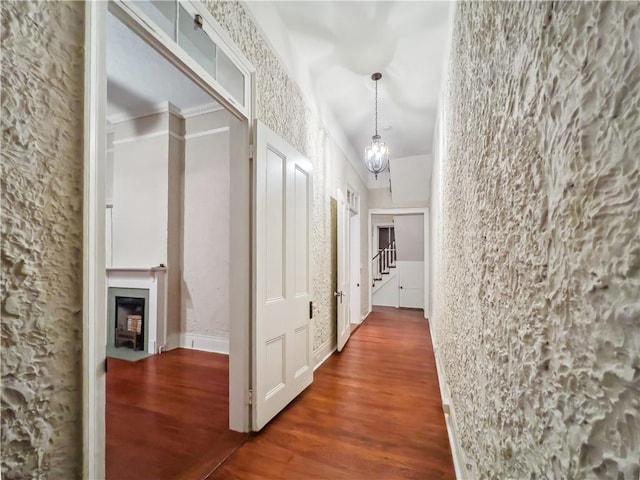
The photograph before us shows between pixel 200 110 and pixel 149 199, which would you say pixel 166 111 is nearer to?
pixel 200 110

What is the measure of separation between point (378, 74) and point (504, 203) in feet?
8.55

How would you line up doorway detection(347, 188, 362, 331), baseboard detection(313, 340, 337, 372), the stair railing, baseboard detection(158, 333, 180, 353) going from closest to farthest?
baseboard detection(313, 340, 337, 372) < baseboard detection(158, 333, 180, 353) < doorway detection(347, 188, 362, 331) < the stair railing

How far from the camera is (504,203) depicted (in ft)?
2.48

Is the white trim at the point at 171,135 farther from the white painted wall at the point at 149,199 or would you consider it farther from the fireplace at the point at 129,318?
the fireplace at the point at 129,318

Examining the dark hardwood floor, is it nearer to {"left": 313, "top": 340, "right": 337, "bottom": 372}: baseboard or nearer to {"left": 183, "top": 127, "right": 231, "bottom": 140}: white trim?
{"left": 313, "top": 340, "right": 337, "bottom": 372}: baseboard

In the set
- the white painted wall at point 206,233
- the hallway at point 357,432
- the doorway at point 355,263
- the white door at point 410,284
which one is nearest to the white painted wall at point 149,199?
the white painted wall at point 206,233

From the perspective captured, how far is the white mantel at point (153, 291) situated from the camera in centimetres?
355

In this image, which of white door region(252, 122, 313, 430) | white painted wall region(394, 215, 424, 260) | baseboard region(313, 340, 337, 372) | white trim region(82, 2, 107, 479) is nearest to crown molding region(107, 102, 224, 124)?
white door region(252, 122, 313, 430)

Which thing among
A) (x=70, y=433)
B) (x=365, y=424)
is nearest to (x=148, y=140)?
(x=70, y=433)

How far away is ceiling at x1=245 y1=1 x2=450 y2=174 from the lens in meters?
2.08

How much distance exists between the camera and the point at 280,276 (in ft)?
7.08

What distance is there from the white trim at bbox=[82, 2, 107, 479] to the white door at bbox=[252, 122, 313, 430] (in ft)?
3.25

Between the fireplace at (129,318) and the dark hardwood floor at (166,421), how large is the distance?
46 cm

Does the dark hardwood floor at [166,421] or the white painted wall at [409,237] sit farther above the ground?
the white painted wall at [409,237]
